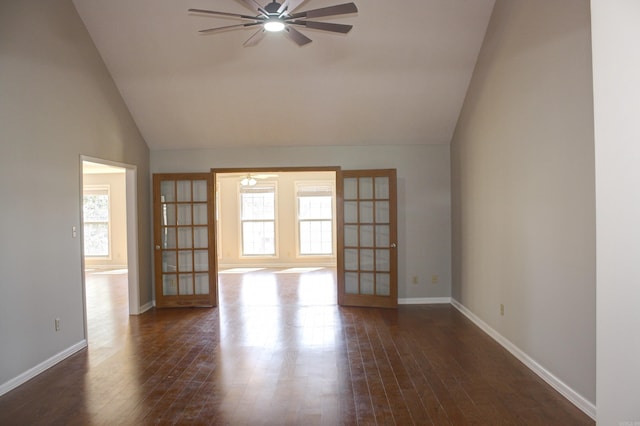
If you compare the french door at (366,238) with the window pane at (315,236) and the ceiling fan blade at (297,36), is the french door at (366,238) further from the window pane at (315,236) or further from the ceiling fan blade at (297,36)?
the window pane at (315,236)

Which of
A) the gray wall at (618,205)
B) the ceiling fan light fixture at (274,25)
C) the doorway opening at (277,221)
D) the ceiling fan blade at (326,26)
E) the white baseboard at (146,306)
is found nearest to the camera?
the gray wall at (618,205)

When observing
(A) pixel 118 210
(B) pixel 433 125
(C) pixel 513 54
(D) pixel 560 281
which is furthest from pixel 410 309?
(A) pixel 118 210

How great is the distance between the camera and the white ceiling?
14.9 ft

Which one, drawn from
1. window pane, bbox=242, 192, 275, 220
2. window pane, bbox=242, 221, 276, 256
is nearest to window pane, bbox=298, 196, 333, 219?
window pane, bbox=242, 192, 275, 220

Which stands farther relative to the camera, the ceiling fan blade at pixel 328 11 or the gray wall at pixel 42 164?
the gray wall at pixel 42 164

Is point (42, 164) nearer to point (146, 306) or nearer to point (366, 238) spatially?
point (146, 306)

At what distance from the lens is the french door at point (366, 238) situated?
6188mm

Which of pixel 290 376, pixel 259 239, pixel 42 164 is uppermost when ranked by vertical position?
pixel 42 164

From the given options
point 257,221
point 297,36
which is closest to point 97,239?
point 257,221

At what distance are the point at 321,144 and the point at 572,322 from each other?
13.6ft

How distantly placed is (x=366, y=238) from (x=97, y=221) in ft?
26.3

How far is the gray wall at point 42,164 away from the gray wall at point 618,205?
3.96 m

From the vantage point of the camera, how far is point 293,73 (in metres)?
5.20

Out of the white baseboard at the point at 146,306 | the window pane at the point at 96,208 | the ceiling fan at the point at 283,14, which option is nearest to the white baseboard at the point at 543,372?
the ceiling fan at the point at 283,14
